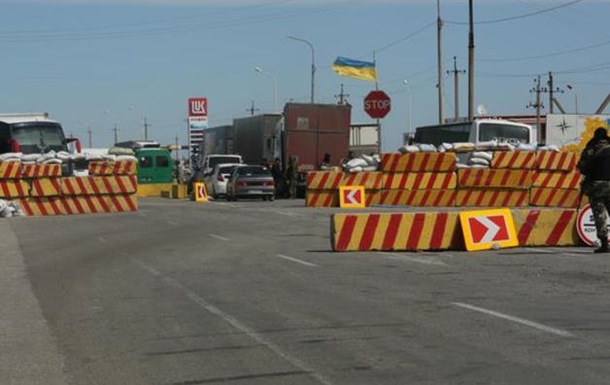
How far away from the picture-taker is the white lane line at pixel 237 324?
764 centimetres

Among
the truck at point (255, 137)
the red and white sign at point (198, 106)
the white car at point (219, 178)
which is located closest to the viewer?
the white car at point (219, 178)

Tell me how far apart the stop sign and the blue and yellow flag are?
26.4ft

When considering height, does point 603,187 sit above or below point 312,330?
above

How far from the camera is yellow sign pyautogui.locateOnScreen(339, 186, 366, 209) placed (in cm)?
3266

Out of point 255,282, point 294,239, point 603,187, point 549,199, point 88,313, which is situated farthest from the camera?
point 549,199

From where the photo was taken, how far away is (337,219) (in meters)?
16.9

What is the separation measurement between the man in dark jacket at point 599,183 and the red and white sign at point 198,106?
177ft

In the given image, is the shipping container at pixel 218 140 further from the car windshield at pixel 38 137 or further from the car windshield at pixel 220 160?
the car windshield at pixel 38 137

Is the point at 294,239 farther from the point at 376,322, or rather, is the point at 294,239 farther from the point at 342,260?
the point at 376,322

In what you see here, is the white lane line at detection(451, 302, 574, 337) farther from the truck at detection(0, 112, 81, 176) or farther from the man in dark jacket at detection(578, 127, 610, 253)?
the truck at detection(0, 112, 81, 176)

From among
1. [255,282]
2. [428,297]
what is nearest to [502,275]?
[428,297]

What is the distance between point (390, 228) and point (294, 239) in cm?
372

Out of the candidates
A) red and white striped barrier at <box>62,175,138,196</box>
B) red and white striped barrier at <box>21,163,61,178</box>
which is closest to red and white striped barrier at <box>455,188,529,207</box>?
red and white striped barrier at <box>62,175,138,196</box>

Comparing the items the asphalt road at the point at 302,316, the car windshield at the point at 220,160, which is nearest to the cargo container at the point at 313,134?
the car windshield at the point at 220,160
